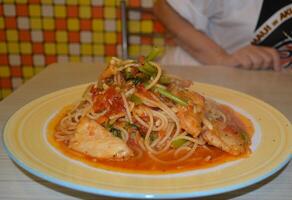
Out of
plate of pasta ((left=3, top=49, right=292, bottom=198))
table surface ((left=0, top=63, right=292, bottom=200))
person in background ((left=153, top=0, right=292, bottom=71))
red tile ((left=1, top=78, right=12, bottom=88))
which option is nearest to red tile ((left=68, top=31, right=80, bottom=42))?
red tile ((left=1, top=78, right=12, bottom=88))

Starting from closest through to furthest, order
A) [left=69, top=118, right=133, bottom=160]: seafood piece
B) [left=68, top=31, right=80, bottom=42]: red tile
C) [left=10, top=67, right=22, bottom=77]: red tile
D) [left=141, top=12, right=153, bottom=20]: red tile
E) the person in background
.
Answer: [left=69, top=118, right=133, bottom=160]: seafood piece → the person in background → [left=141, top=12, right=153, bottom=20]: red tile → [left=68, top=31, right=80, bottom=42]: red tile → [left=10, top=67, right=22, bottom=77]: red tile

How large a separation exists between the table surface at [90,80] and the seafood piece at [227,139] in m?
0.08

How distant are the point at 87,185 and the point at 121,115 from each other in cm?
30

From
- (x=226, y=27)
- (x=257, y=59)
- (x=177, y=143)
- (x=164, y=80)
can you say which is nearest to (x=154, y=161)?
(x=177, y=143)

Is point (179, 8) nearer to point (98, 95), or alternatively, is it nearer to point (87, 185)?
point (98, 95)

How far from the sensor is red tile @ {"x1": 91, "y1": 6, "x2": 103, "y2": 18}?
2.72 meters

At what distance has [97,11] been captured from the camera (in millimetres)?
2734

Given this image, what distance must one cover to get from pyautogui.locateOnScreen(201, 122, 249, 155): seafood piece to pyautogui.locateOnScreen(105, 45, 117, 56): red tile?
6.04 feet

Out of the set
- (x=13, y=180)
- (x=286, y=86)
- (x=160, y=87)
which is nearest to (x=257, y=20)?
(x=286, y=86)

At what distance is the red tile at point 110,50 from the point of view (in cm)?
282

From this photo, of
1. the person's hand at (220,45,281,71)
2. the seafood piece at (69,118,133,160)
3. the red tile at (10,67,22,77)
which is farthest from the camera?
the red tile at (10,67,22,77)

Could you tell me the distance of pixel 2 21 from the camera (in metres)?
2.80

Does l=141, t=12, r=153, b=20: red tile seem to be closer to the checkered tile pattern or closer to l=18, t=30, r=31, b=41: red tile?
the checkered tile pattern

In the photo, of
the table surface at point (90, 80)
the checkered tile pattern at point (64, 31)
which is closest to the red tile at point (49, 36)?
the checkered tile pattern at point (64, 31)
